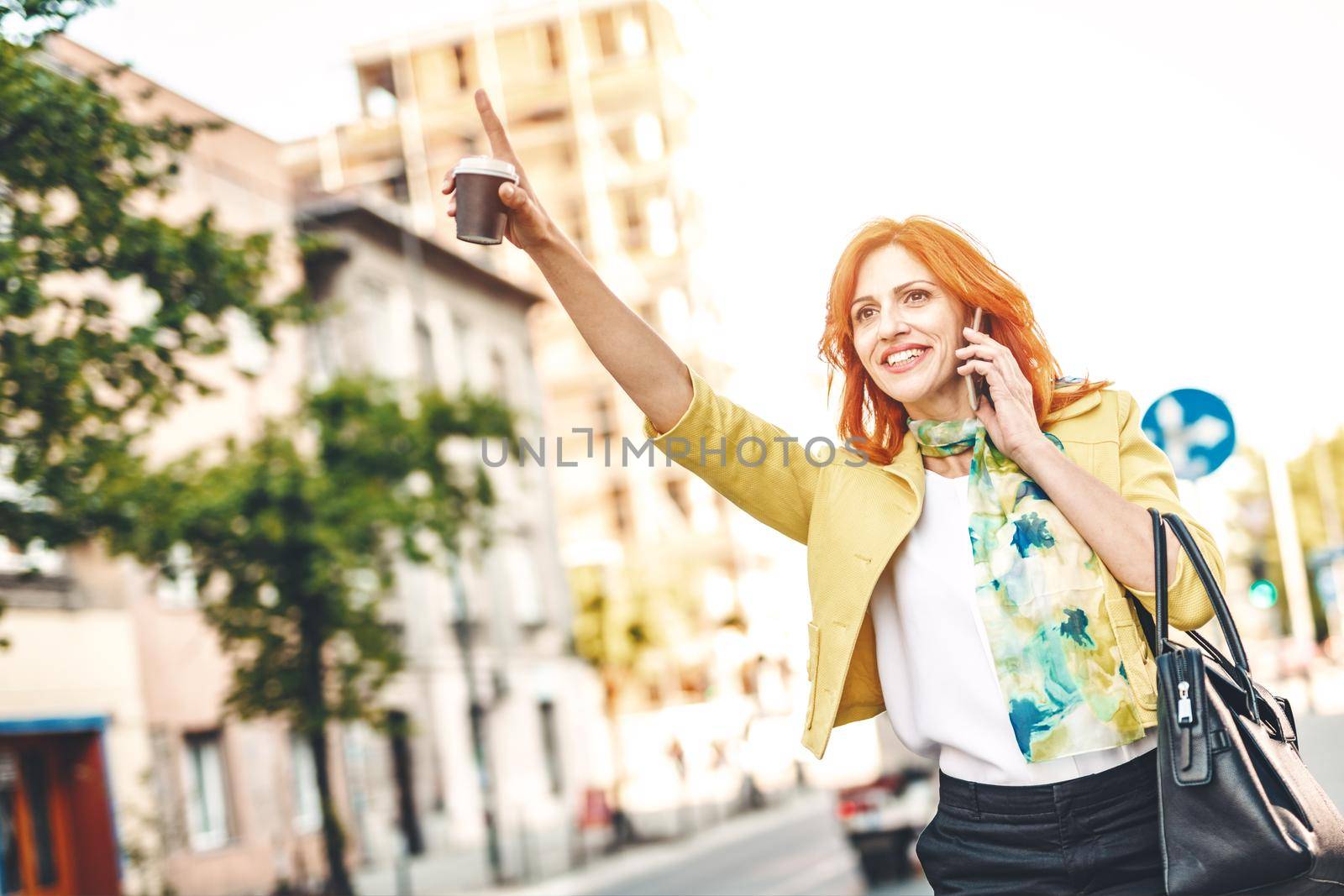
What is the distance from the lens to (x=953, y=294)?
8.99ft

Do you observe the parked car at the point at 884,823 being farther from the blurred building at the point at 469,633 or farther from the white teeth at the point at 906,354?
the white teeth at the point at 906,354

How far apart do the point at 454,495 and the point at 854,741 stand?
2917 cm

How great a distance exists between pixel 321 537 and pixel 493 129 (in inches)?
593

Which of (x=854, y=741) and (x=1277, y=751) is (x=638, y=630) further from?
(x=1277, y=751)

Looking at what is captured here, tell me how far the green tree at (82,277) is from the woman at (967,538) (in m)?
7.10

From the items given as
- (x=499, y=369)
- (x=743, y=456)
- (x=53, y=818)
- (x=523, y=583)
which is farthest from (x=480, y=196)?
(x=499, y=369)

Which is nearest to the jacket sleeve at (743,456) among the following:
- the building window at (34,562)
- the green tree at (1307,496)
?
the building window at (34,562)

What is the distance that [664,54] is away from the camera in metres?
68.1

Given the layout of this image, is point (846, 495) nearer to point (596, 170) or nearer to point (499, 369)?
point (499, 369)

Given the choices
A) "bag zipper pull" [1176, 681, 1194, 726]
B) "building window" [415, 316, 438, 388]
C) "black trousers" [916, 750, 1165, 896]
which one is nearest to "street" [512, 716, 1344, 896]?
"building window" [415, 316, 438, 388]

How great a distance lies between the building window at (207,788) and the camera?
942 inches

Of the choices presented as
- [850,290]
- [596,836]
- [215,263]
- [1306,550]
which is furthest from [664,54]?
[850,290]

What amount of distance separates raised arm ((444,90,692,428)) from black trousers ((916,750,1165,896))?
827 millimetres

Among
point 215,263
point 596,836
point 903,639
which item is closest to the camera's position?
point 903,639
